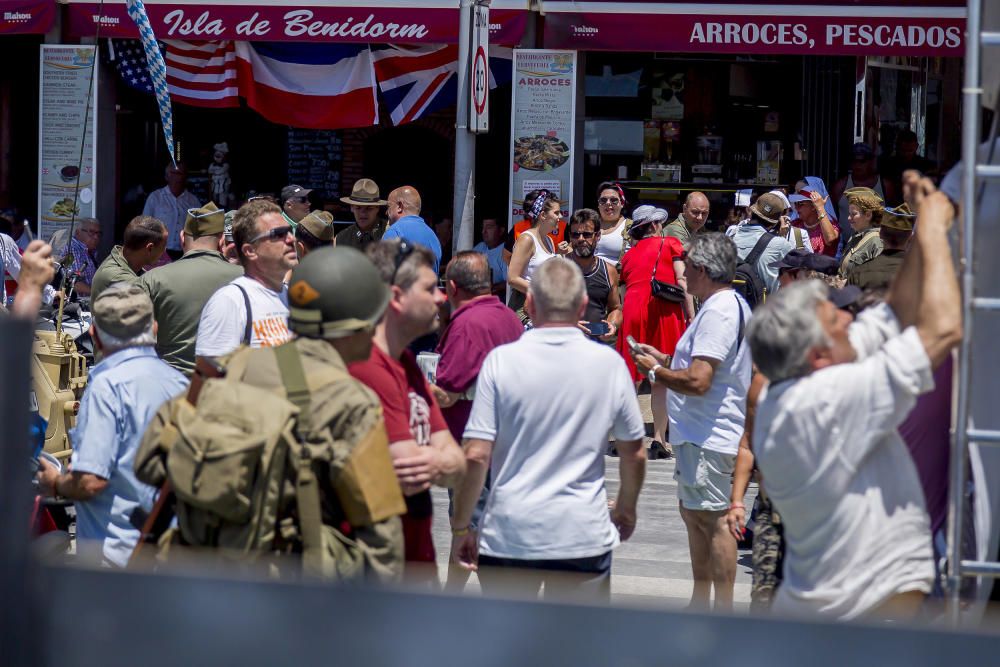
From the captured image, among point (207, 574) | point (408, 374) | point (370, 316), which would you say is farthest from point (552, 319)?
point (207, 574)

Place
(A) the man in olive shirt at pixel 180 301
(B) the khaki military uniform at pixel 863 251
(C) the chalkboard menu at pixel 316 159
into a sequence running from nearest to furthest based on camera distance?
1. (A) the man in olive shirt at pixel 180 301
2. (B) the khaki military uniform at pixel 863 251
3. (C) the chalkboard menu at pixel 316 159

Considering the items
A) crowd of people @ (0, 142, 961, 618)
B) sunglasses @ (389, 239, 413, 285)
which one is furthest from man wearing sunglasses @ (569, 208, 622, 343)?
sunglasses @ (389, 239, 413, 285)

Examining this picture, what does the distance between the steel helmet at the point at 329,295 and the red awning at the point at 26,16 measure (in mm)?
11057

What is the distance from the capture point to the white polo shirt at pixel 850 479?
303 cm

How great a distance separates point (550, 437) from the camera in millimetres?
4309

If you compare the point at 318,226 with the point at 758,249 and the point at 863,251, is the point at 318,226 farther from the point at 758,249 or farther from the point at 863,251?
the point at 863,251

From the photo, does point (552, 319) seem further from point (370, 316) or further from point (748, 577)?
point (748, 577)

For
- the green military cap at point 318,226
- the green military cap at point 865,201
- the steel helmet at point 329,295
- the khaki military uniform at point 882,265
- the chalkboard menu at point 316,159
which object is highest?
the chalkboard menu at point 316,159

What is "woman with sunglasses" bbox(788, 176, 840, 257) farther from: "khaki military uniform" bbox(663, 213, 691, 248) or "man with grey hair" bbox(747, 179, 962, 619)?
"man with grey hair" bbox(747, 179, 962, 619)

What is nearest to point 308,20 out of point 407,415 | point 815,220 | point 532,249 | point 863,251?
point 532,249

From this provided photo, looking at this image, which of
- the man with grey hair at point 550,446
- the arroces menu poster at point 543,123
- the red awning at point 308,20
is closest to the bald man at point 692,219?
the arroces menu poster at point 543,123

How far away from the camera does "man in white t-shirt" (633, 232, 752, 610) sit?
5.61 meters

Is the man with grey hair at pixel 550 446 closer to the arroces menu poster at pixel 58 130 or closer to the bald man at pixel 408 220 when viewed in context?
the bald man at pixel 408 220

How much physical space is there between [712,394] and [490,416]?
159 cm
